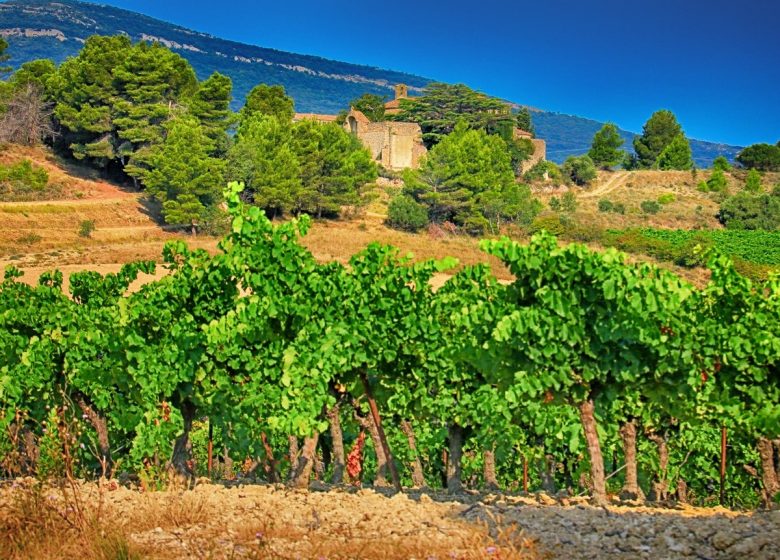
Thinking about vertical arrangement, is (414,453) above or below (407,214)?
below

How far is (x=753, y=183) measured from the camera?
3216 inches

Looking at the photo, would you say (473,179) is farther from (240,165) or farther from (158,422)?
(158,422)

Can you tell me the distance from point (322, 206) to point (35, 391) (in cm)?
4063

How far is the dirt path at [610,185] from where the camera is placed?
80.9m

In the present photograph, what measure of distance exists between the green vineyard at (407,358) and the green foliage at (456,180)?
1727 inches

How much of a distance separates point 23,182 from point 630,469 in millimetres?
44692

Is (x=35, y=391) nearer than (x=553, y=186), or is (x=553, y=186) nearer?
(x=35, y=391)

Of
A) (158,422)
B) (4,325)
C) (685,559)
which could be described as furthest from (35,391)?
(685,559)

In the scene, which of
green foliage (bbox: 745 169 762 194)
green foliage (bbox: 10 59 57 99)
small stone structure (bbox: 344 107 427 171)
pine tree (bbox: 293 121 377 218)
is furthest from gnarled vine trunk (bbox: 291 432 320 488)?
green foliage (bbox: 745 169 762 194)

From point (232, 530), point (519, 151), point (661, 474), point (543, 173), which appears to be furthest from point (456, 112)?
point (232, 530)

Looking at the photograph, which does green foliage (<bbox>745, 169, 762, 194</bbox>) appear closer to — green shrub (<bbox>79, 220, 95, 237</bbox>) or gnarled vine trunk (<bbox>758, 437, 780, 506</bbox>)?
green shrub (<bbox>79, 220, 95, 237</bbox>)

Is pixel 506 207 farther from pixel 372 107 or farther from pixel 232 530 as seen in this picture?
pixel 232 530

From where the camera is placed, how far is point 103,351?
38.4 ft

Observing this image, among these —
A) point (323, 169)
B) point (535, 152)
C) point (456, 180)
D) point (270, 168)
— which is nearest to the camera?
point (270, 168)
